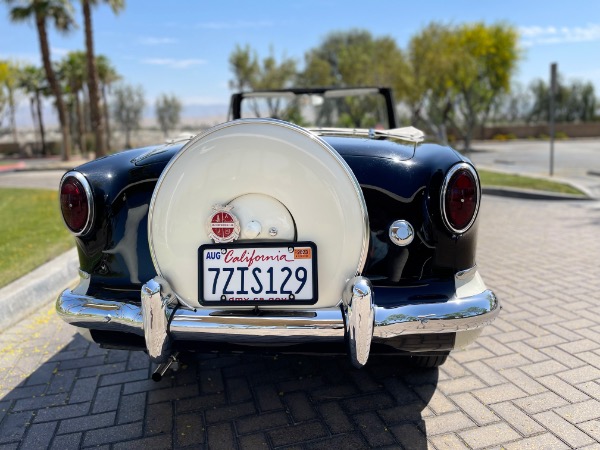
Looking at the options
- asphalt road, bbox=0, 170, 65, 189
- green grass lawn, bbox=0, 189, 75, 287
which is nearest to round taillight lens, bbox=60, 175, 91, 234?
green grass lawn, bbox=0, 189, 75, 287

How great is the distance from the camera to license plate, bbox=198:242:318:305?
1.88 meters

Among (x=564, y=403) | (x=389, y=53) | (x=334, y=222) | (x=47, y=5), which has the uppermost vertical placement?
(x=47, y=5)

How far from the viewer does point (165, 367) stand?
2.44 metres

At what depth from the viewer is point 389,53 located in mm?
25375

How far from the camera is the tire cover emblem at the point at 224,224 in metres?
1.89

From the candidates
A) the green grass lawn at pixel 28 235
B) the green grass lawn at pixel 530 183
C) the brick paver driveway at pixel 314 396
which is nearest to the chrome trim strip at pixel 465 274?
the brick paver driveway at pixel 314 396

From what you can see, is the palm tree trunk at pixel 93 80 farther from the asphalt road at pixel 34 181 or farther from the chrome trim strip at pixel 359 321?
the chrome trim strip at pixel 359 321

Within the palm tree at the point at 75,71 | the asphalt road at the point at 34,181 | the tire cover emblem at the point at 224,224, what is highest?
the palm tree at the point at 75,71

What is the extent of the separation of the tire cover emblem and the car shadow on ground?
30.3 inches

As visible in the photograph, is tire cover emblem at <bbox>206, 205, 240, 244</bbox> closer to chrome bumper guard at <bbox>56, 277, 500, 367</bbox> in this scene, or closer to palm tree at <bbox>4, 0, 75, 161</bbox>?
chrome bumper guard at <bbox>56, 277, 500, 367</bbox>

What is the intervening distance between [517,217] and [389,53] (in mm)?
20515

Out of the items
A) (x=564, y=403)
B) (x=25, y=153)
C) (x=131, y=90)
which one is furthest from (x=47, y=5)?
(x=131, y=90)

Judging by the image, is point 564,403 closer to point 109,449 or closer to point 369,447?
point 369,447

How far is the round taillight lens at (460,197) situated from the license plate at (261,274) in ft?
1.99
